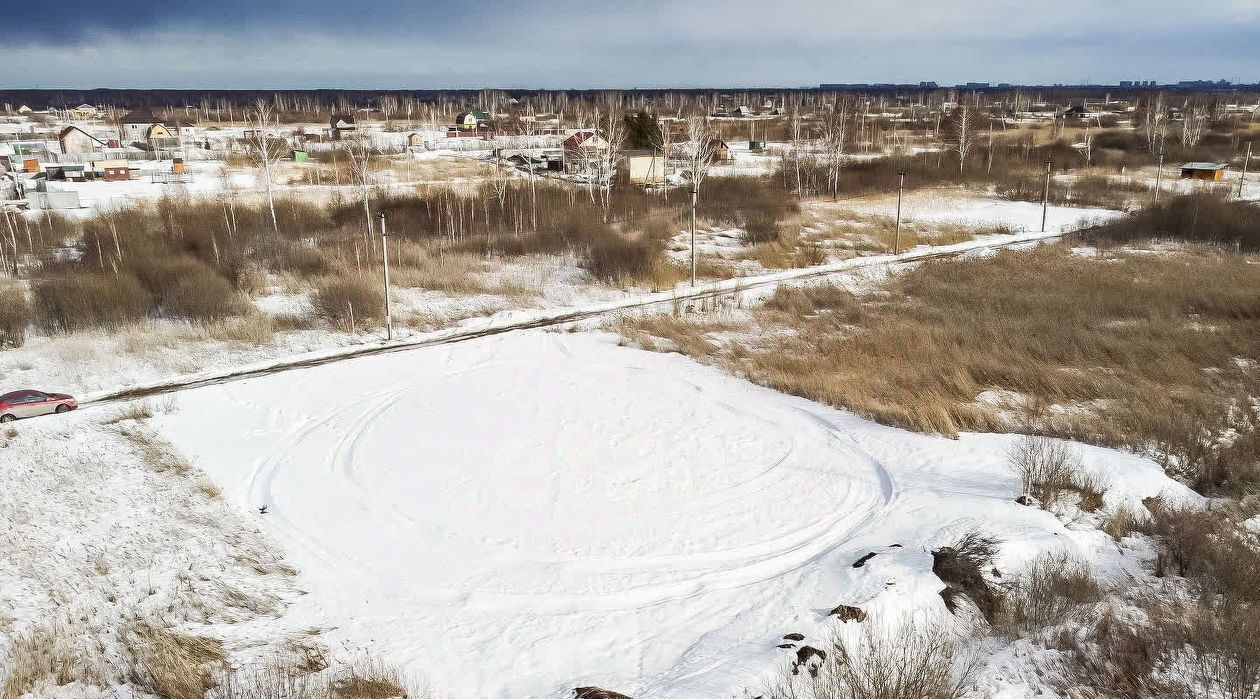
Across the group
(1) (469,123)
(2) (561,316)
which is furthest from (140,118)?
(2) (561,316)

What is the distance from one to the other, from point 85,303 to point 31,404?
302 inches

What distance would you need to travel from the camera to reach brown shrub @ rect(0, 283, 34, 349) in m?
20.2

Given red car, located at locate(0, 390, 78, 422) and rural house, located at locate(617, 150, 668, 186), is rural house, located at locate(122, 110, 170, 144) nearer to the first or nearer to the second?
rural house, located at locate(617, 150, 668, 186)

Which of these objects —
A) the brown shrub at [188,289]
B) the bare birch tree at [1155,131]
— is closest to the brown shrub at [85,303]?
the brown shrub at [188,289]

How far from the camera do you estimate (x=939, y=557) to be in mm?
9586

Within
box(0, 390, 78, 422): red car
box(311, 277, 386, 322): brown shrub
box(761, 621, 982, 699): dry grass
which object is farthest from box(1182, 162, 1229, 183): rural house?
box(0, 390, 78, 422): red car

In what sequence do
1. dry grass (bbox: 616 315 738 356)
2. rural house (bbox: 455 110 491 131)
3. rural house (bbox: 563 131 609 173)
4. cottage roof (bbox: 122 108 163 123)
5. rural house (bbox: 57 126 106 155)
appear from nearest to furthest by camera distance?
dry grass (bbox: 616 315 738 356), rural house (bbox: 563 131 609 173), rural house (bbox: 57 126 106 155), cottage roof (bbox: 122 108 163 123), rural house (bbox: 455 110 491 131)

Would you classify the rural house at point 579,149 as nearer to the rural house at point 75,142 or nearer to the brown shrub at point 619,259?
the brown shrub at point 619,259

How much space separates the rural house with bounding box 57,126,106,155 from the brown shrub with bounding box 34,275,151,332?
1952 inches

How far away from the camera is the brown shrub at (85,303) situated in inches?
839

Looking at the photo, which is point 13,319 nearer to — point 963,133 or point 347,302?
point 347,302

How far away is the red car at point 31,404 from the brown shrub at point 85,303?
22.8ft

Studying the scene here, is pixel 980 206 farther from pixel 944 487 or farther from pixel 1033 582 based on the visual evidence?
pixel 1033 582

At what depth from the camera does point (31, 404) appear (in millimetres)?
14984
